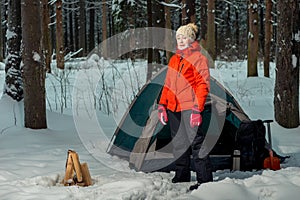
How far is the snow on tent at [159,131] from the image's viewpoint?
525 centimetres

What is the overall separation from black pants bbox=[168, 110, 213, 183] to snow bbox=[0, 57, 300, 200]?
0.55ft

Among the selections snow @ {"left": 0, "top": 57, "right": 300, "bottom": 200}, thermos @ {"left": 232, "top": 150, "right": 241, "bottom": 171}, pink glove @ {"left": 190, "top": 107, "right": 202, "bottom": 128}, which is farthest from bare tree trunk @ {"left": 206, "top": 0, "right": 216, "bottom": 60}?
pink glove @ {"left": 190, "top": 107, "right": 202, "bottom": 128}

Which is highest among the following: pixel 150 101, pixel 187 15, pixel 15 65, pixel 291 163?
pixel 187 15

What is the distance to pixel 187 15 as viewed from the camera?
11.7 metres

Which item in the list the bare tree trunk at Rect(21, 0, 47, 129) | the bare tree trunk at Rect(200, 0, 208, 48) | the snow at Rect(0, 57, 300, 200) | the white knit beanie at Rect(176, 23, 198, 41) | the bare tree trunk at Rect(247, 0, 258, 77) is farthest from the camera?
the bare tree trunk at Rect(200, 0, 208, 48)

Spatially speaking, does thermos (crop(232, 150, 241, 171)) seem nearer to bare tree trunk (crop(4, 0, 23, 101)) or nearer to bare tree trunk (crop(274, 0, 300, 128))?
bare tree trunk (crop(274, 0, 300, 128))

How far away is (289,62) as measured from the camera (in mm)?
6996

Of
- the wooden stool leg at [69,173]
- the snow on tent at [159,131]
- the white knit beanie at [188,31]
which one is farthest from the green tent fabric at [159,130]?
the white knit beanie at [188,31]

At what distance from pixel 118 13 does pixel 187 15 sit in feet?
24.8

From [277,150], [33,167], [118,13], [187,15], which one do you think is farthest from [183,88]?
[118,13]

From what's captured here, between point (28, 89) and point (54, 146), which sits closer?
point (54, 146)

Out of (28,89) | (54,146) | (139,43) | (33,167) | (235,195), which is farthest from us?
(139,43)

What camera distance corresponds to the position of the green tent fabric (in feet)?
17.3

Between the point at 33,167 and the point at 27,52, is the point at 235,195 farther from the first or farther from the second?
the point at 27,52
